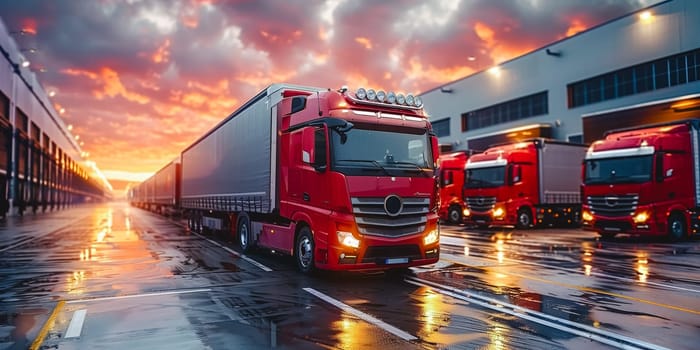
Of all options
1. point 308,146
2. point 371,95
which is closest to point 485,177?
point 371,95

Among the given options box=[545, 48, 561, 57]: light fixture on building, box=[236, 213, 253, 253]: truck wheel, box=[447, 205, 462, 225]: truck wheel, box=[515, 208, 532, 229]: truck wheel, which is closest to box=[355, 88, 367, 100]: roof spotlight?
box=[236, 213, 253, 253]: truck wheel

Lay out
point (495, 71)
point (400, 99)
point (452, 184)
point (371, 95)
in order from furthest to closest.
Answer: point (495, 71), point (452, 184), point (400, 99), point (371, 95)

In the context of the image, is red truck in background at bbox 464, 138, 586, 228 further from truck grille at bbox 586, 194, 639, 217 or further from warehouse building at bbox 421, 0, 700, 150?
warehouse building at bbox 421, 0, 700, 150

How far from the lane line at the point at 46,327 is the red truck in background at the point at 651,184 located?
54.9 feet

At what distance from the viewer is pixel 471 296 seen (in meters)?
7.32

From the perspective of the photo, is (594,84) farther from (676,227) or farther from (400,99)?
(400,99)

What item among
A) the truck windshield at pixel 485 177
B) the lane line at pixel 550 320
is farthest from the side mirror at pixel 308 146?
the truck windshield at pixel 485 177

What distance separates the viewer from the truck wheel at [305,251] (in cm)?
895

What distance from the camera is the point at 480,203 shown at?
2338 centimetres

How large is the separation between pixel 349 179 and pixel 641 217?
12805 mm

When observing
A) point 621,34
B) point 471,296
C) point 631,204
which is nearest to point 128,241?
point 471,296

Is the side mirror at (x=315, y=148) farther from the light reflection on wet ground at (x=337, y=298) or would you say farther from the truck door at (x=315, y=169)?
the light reflection on wet ground at (x=337, y=298)

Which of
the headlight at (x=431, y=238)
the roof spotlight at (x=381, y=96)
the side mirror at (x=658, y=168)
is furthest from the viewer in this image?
the side mirror at (x=658, y=168)

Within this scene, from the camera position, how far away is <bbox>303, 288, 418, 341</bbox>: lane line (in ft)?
17.4
